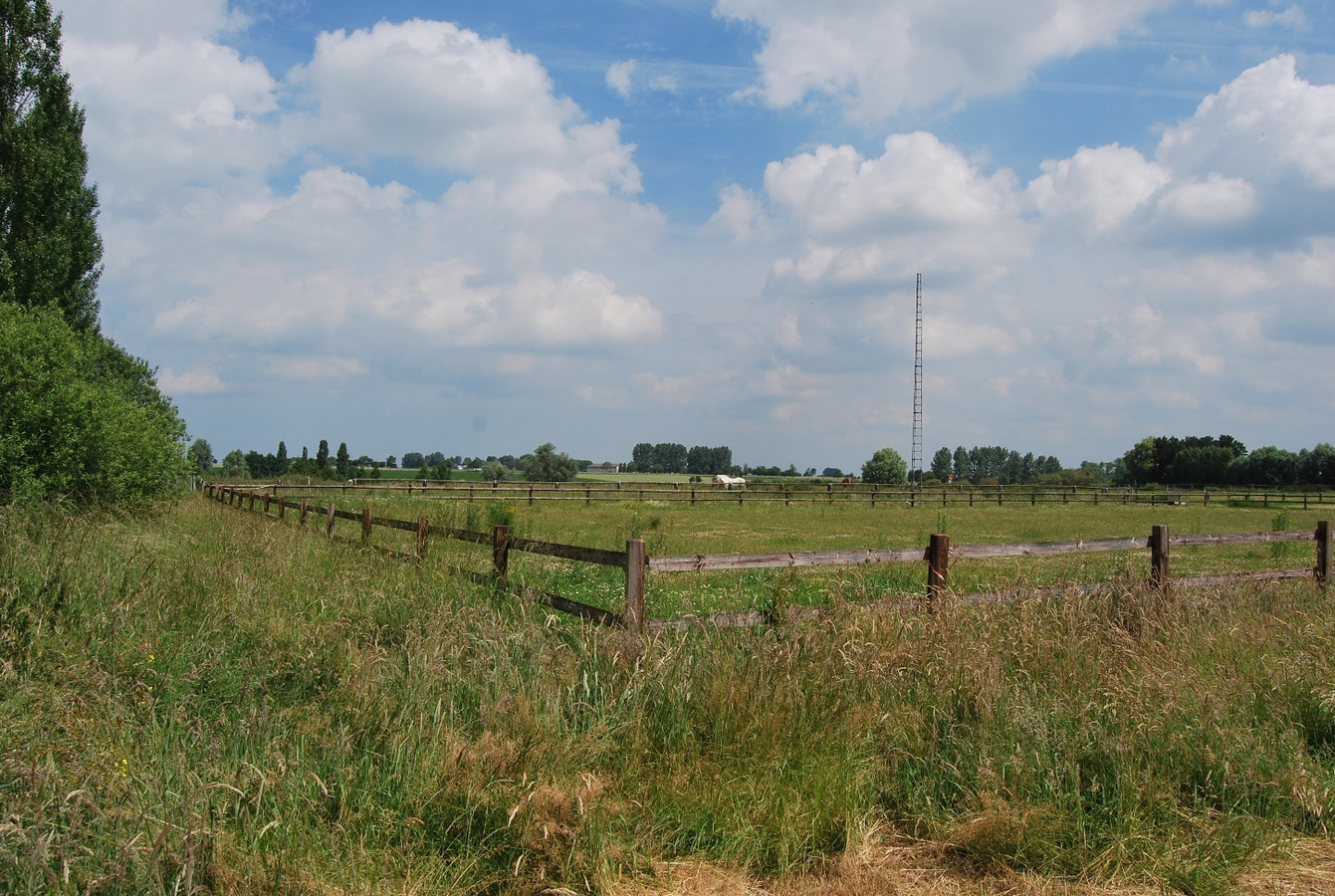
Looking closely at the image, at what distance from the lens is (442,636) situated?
217 inches

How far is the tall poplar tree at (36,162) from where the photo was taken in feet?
79.3

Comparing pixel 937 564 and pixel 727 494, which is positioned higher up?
pixel 937 564

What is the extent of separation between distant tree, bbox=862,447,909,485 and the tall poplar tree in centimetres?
10398

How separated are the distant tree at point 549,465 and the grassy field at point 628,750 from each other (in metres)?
107

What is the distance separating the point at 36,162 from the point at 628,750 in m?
28.6

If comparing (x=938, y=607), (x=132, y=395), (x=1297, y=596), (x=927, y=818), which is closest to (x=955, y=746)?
(x=927, y=818)

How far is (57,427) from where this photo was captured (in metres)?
15.7

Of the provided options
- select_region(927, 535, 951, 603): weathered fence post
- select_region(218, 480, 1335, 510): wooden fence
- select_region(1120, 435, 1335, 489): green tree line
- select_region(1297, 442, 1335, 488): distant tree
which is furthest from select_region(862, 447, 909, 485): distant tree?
select_region(927, 535, 951, 603): weathered fence post

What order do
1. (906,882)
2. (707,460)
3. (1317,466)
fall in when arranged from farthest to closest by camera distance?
1. (707,460)
2. (1317,466)
3. (906,882)

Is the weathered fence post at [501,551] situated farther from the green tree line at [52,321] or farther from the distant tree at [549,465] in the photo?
the distant tree at [549,465]

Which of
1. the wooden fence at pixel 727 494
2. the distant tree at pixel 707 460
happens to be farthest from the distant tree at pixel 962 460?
the wooden fence at pixel 727 494

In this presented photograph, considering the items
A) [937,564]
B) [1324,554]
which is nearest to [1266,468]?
[1324,554]

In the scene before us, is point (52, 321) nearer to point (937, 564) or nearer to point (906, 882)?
point (937, 564)

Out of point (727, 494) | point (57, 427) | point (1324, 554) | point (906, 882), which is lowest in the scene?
point (906, 882)
